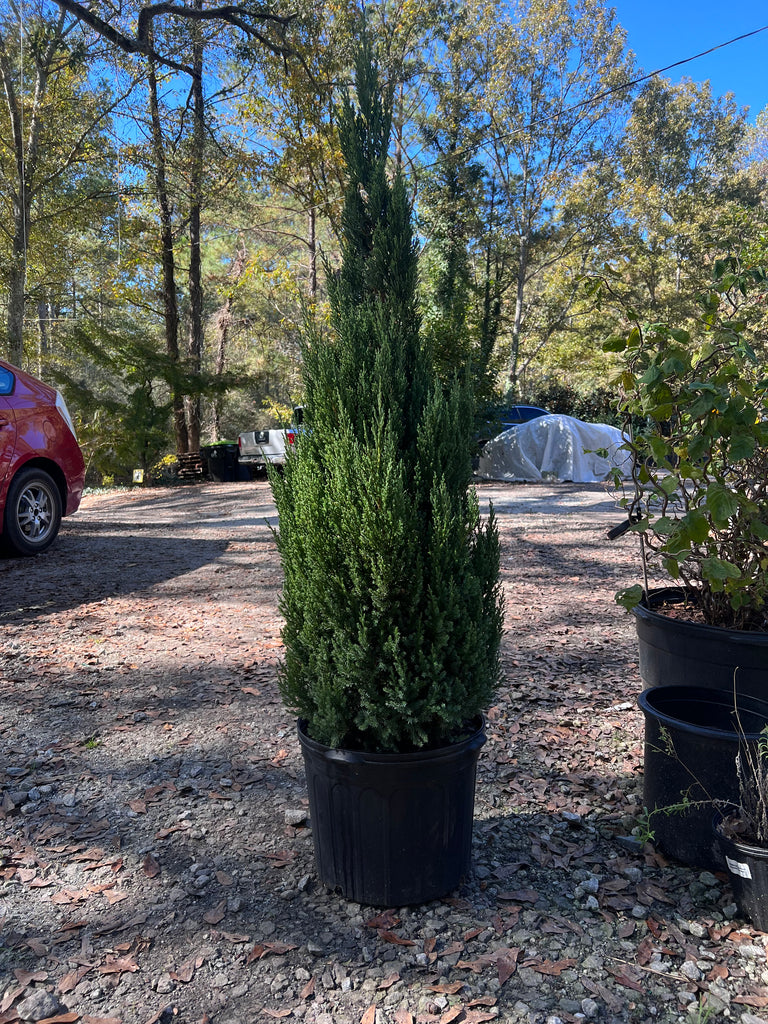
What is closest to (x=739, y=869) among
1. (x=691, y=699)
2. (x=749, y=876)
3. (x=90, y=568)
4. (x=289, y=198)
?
(x=749, y=876)

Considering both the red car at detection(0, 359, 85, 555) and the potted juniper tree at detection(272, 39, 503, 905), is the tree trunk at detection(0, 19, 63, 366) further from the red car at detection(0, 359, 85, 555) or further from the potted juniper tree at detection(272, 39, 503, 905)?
the potted juniper tree at detection(272, 39, 503, 905)

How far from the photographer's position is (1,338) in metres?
16.1

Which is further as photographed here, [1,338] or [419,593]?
[1,338]

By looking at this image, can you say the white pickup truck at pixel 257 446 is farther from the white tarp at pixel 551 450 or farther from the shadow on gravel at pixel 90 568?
the shadow on gravel at pixel 90 568

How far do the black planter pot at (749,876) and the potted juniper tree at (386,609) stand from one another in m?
0.75

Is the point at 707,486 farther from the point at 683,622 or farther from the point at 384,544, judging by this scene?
the point at 384,544

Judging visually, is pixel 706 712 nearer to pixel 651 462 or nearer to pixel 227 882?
pixel 651 462

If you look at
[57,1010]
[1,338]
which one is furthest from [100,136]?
[57,1010]

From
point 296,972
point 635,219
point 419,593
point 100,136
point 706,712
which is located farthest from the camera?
point 635,219

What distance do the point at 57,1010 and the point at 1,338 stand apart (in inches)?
681

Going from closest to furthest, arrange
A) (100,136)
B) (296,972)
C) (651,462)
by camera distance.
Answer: (296,972) < (651,462) < (100,136)

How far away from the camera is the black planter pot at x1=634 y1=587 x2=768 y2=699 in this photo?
9.07 feet

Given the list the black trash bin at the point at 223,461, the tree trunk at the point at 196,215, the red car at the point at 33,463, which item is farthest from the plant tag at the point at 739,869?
the black trash bin at the point at 223,461

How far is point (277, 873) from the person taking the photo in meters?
2.29
